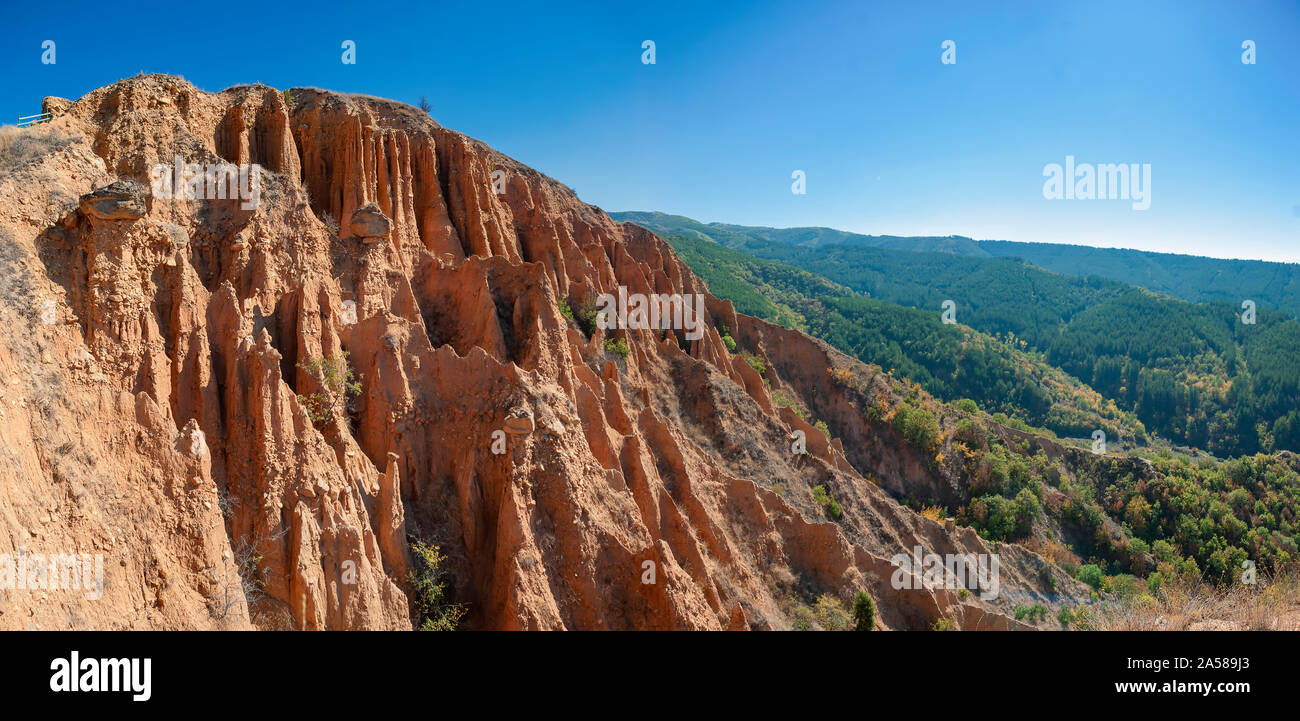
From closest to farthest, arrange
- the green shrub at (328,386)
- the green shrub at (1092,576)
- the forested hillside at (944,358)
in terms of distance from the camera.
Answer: the green shrub at (328,386) → the green shrub at (1092,576) → the forested hillside at (944,358)

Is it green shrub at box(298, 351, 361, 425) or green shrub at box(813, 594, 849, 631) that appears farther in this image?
green shrub at box(813, 594, 849, 631)

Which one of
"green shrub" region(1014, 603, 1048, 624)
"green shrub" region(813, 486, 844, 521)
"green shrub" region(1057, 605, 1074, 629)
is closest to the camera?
"green shrub" region(813, 486, 844, 521)

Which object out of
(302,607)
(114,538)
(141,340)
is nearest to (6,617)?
(114,538)

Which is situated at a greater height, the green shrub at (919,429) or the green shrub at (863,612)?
the green shrub at (919,429)

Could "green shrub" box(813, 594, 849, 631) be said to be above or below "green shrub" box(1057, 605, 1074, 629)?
above

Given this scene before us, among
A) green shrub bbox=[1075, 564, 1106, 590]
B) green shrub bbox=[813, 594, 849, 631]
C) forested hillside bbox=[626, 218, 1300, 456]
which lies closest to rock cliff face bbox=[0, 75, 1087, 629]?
green shrub bbox=[813, 594, 849, 631]

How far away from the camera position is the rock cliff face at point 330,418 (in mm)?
14914

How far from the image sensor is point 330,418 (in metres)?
19.9

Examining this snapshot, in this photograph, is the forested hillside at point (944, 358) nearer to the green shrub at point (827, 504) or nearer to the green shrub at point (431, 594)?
the green shrub at point (827, 504)

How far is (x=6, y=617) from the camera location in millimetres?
10438

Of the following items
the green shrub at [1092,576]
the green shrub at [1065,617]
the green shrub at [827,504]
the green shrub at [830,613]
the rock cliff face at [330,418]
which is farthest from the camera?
the green shrub at [1092,576]

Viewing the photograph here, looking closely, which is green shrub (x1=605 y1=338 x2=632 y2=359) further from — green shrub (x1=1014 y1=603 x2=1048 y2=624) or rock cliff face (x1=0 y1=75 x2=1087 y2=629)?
green shrub (x1=1014 y1=603 x2=1048 y2=624)

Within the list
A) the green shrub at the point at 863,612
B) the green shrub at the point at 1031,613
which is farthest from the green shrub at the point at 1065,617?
the green shrub at the point at 863,612

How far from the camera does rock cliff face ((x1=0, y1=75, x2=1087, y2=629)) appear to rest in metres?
14.9
